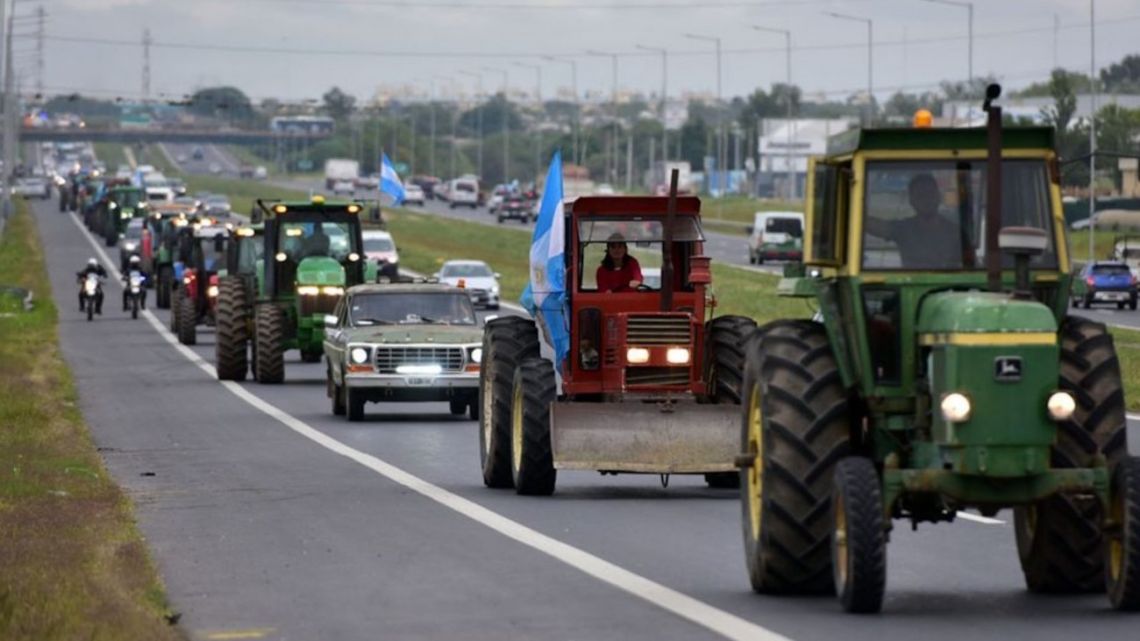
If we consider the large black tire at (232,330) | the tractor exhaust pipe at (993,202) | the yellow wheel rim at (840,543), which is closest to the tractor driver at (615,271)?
the tractor exhaust pipe at (993,202)

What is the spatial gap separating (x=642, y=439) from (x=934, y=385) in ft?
27.1

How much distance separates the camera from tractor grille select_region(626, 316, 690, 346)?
78.2 ft

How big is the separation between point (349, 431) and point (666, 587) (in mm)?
17304

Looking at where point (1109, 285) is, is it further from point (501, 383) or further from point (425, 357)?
point (501, 383)

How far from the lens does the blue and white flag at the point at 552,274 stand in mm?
23922

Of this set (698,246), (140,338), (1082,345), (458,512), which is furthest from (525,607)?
(140,338)

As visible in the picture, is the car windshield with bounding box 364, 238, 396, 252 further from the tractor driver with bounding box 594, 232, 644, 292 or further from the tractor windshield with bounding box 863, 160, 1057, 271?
the tractor windshield with bounding box 863, 160, 1057, 271


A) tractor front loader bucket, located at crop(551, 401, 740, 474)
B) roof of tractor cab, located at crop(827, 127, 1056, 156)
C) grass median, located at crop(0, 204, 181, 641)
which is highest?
roof of tractor cab, located at crop(827, 127, 1056, 156)

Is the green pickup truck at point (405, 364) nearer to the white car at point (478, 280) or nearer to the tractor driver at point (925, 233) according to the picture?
the tractor driver at point (925, 233)

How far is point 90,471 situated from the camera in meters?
25.9

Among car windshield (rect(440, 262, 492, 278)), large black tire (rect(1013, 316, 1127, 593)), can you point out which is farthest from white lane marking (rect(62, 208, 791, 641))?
car windshield (rect(440, 262, 492, 278))

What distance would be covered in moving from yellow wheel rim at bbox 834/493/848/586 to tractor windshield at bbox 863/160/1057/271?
61.2 inches

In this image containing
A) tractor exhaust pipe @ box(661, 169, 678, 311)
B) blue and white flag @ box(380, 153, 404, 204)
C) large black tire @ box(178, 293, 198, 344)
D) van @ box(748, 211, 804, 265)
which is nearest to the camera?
tractor exhaust pipe @ box(661, 169, 678, 311)

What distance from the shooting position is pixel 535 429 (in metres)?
22.4
